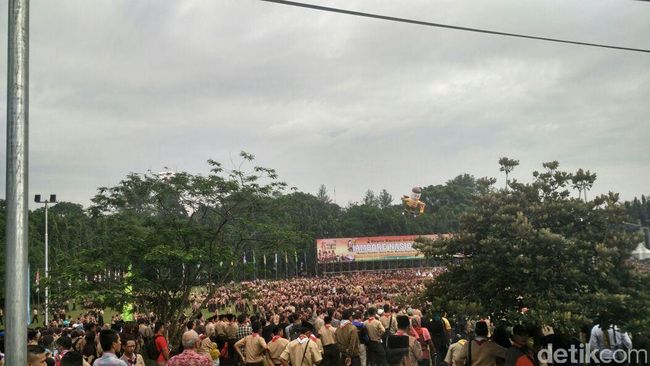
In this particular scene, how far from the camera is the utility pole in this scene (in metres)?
3.83

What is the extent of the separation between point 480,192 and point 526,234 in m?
1.19

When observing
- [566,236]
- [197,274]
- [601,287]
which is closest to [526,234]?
[566,236]

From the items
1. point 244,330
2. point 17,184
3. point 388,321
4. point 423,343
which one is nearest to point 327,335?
point 423,343

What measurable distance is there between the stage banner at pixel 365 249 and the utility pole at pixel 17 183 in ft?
203

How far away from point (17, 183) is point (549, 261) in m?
5.95

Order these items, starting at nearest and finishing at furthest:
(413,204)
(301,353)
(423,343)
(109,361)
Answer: (109,361) < (301,353) < (423,343) < (413,204)

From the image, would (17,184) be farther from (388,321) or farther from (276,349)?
(388,321)

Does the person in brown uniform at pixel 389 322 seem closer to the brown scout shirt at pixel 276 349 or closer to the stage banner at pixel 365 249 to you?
the brown scout shirt at pixel 276 349

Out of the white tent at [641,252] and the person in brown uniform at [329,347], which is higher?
the white tent at [641,252]

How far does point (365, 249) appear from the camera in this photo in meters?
65.8

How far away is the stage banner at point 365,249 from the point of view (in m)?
65.2

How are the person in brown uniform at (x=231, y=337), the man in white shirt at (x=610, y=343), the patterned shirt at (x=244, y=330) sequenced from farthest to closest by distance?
the person in brown uniform at (x=231, y=337)
the patterned shirt at (x=244, y=330)
the man in white shirt at (x=610, y=343)

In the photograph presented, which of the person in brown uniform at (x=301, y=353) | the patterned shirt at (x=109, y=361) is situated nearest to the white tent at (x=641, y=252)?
the person in brown uniform at (x=301, y=353)

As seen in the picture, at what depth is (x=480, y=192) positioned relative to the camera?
27.8ft
